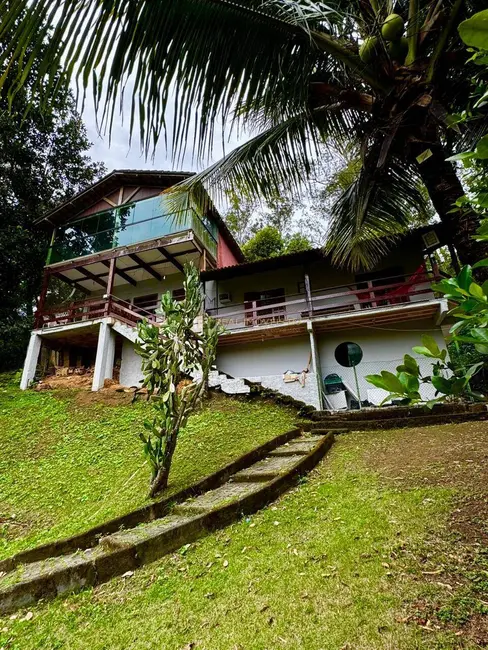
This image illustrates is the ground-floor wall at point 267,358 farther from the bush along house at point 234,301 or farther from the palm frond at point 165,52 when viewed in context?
the palm frond at point 165,52

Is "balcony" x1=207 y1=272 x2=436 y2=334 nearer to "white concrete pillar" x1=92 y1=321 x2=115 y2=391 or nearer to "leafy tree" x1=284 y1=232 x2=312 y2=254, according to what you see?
"white concrete pillar" x1=92 y1=321 x2=115 y2=391

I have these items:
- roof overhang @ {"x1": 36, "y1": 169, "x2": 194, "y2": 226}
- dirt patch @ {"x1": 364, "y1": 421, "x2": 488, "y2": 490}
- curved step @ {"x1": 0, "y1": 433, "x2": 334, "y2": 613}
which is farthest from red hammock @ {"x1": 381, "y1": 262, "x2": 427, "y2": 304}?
roof overhang @ {"x1": 36, "y1": 169, "x2": 194, "y2": 226}

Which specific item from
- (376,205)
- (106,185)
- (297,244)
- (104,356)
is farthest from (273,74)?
(297,244)

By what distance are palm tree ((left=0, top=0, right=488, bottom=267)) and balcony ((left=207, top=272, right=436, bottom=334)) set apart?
722 centimetres

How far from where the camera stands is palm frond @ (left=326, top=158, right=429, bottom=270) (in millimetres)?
3875

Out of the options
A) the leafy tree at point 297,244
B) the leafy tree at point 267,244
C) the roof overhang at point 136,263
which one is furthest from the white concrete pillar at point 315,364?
the leafy tree at point 267,244

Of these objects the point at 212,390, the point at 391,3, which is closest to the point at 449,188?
the point at 391,3

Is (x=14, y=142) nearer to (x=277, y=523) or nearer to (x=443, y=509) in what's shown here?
(x=277, y=523)

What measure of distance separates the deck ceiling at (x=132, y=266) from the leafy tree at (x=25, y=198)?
2.29 meters

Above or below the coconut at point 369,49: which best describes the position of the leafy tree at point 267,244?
above

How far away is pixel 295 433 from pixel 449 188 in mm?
5534

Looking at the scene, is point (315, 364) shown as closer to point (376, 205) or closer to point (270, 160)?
point (376, 205)

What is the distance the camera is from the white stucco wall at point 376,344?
10.9 metres

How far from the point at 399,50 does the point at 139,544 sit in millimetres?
4685
